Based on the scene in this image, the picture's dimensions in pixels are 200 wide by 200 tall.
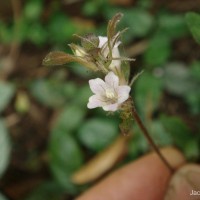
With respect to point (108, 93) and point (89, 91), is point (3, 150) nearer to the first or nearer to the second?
point (89, 91)

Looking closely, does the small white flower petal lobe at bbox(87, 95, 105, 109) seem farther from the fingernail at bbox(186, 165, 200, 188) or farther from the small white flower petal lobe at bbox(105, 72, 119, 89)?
the fingernail at bbox(186, 165, 200, 188)

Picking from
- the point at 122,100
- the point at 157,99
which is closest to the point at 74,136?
the point at 157,99

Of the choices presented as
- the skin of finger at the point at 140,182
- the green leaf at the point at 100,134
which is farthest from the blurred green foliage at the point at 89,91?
the skin of finger at the point at 140,182

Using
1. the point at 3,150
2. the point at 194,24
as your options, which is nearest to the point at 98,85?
the point at 194,24

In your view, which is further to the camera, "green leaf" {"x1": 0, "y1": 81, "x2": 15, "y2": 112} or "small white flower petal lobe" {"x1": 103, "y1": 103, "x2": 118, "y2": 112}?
"green leaf" {"x1": 0, "y1": 81, "x2": 15, "y2": 112}

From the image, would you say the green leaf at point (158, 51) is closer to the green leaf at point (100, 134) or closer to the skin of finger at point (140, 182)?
the green leaf at point (100, 134)

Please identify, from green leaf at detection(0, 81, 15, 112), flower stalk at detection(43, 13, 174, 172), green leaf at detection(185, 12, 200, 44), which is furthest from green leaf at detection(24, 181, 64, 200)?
green leaf at detection(185, 12, 200, 44)
